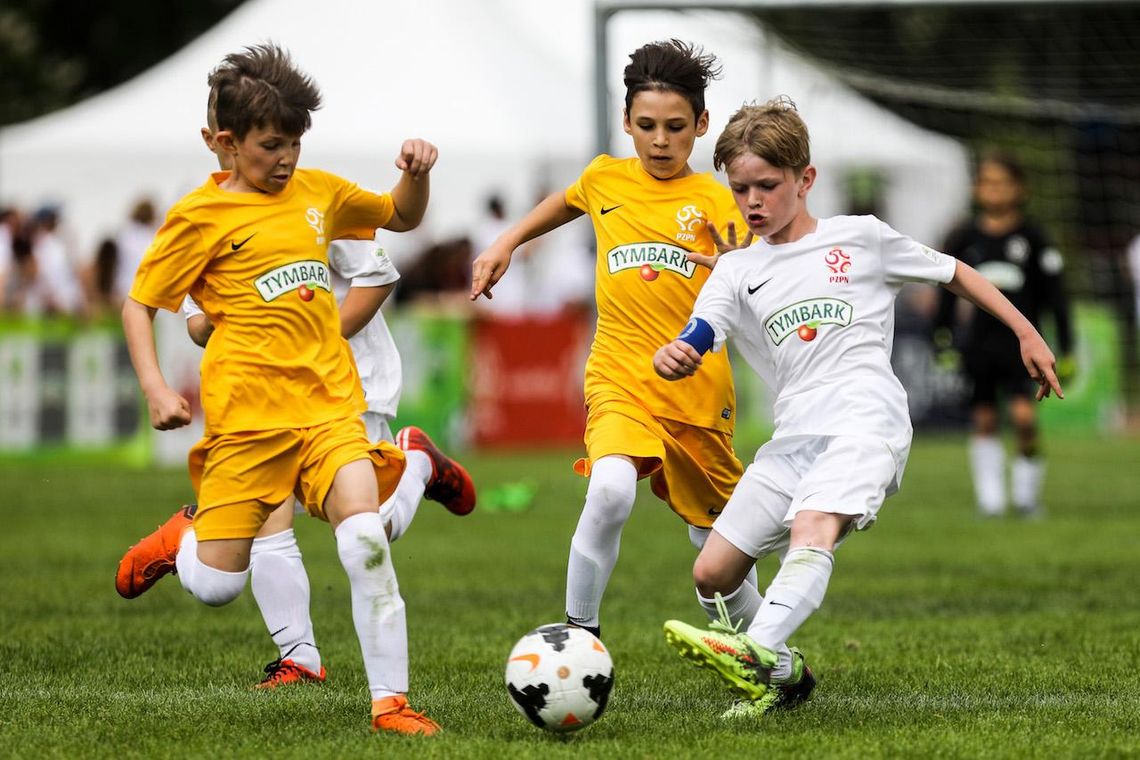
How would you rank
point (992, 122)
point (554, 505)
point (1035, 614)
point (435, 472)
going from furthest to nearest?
point (992, 122)
point (554, 505)
point (1035, 614)
point (435, 472)

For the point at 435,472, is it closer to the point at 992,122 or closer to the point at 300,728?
the point at 300,728

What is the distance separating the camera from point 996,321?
12.4 metres

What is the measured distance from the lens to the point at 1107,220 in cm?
2470

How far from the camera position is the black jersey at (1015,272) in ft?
39.7

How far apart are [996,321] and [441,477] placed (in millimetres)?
6337

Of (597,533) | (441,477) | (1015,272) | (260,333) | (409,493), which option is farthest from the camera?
(1015,272)

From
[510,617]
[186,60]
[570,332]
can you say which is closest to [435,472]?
[510,617]

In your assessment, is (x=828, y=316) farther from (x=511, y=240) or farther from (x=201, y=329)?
(x=201, y=329)

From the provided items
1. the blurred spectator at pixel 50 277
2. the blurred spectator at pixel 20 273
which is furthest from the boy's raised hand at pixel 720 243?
the blurred spectator at pixel 20 273

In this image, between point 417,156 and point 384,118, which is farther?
point 384,118

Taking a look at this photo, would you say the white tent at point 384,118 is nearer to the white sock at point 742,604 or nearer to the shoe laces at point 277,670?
the shoe laces at point 277,670

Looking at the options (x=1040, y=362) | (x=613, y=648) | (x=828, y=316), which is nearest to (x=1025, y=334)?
(x=1040, y=362)

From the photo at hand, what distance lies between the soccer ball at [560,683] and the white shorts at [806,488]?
633mm

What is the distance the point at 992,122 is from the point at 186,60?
414 inches
